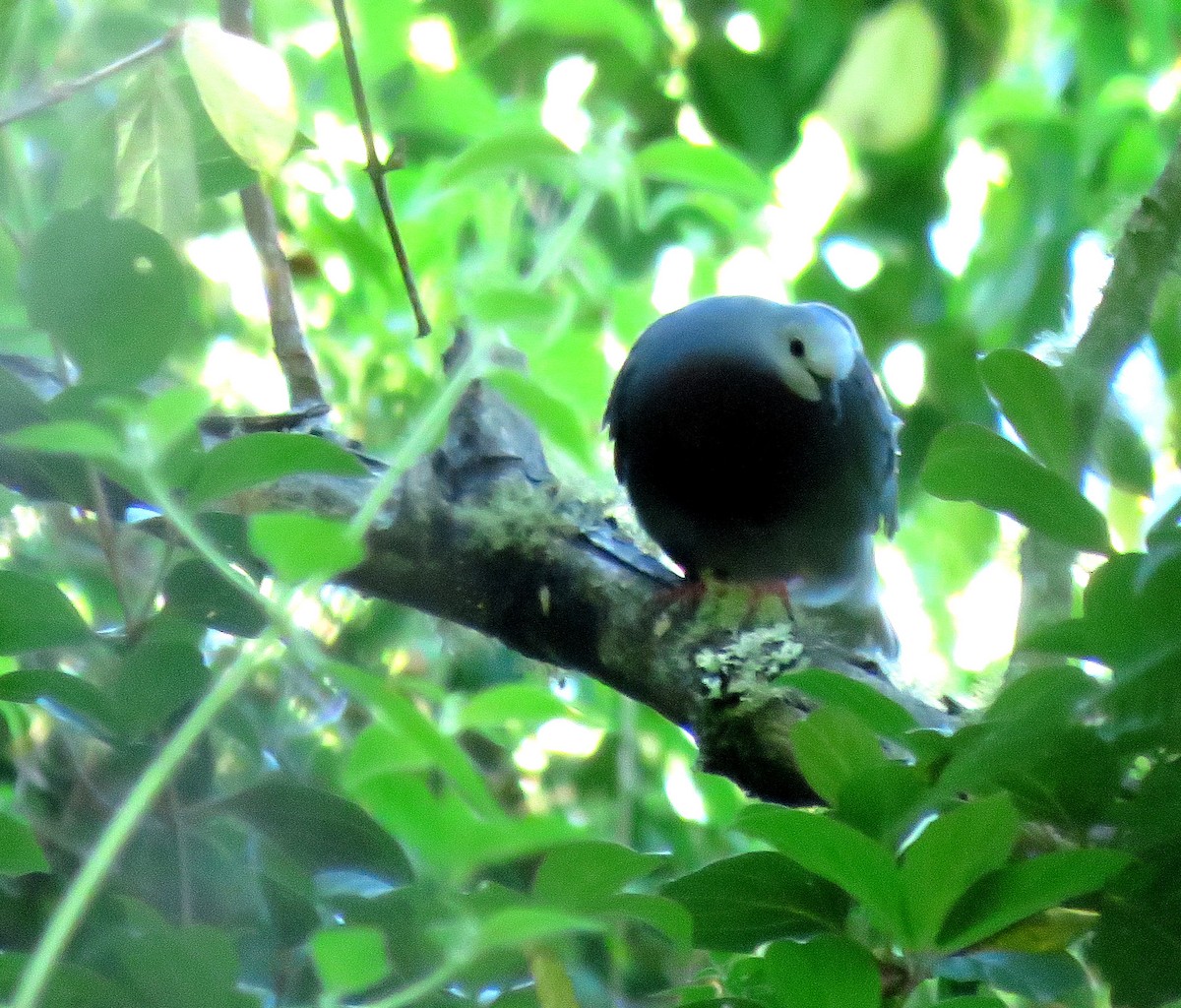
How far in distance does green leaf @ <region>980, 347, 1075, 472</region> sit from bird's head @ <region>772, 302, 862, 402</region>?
1.07m

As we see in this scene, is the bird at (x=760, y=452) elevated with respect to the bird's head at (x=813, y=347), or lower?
lower

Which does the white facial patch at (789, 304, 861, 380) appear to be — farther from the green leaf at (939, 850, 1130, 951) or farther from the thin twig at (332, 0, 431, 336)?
the green leaf at (939, 850, 1130, 951)

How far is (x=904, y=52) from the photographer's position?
1984 millimetres

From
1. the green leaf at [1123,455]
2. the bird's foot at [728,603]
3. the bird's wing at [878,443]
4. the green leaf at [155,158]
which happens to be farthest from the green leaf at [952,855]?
the bird's wing at [878,443]

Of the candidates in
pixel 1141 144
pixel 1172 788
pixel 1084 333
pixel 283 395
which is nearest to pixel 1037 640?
pixel 1172 788

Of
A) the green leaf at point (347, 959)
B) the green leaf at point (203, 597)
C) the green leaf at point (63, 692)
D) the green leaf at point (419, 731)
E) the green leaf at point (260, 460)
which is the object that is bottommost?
the green leaf at point (63, 692)

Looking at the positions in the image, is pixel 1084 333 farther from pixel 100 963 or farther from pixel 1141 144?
pixel 1141 144

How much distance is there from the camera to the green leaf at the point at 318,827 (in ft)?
2.30

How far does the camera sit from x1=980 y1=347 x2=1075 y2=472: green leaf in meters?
0.66

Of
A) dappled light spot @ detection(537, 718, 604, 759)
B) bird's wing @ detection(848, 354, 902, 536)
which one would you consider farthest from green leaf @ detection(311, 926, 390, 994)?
bird's wing @ detection(848, 354, 902, 536)

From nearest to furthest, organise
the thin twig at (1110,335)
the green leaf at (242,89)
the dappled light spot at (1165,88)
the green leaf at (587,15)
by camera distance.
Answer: the green leaf at (242,89) → the thin twig at (1110,335) → the green leaf at (587,15) → the dappled light spot at (1165,88)

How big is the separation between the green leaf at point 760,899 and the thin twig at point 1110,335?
31 cm

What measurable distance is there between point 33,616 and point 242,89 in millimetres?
316

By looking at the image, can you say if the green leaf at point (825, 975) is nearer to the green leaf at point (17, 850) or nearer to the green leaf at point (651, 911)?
the green leaf at point (651, 911)
